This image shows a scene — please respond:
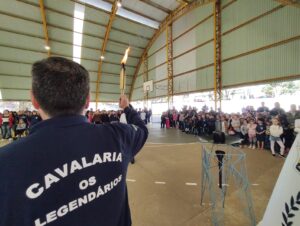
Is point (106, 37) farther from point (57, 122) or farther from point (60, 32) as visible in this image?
point (57, 122)

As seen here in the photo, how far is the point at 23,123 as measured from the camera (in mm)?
8961

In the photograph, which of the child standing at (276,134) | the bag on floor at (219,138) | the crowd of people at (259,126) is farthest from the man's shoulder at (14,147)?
the child standing at (276,134)

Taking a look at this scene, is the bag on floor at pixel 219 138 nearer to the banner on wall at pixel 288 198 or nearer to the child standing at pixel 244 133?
the banner on wall at pixel 288 198

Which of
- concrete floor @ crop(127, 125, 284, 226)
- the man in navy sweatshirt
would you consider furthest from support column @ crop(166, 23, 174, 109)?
the man in navy sweatshirt

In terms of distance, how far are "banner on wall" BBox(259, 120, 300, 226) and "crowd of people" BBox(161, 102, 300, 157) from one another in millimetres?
2048

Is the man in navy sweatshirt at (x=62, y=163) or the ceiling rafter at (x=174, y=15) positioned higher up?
the ceiling rafter at (x=174, y=15)

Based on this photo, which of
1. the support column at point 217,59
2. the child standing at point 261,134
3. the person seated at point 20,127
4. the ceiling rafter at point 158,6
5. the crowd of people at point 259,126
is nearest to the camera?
the crowd of people at point 259,126

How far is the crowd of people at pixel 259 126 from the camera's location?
625 cm

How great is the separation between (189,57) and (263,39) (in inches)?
227

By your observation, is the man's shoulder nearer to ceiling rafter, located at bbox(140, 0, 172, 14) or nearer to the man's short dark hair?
the man's short dark hair

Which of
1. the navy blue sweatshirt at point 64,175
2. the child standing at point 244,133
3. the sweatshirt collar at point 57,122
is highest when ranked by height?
the sweatshirt collar at point 57,122

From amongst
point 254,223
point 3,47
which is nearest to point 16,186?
point 254,223

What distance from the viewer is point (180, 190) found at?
365cm

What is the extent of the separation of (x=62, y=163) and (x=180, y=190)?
11.3ft
